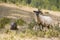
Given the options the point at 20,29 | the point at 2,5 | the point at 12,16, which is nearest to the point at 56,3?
the point at 2,5

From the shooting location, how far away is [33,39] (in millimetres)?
9430

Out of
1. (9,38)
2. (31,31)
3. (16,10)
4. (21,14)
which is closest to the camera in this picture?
(9,38)

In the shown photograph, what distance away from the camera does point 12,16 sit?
1445 centimetres

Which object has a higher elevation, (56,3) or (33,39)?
(33,39)

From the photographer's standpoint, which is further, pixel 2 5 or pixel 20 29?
pixel 2 5

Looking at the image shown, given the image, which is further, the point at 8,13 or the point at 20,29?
the point at 8,13

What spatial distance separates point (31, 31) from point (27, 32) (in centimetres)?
17

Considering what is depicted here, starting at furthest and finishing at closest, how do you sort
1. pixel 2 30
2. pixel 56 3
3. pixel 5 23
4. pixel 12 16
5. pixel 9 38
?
1. pixel 56 3
2. pixel 12 16
3. pixel 5 23
4. pixel 2 30
5. pixel 9 38

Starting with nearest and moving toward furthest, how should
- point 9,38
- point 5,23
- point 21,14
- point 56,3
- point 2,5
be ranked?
point 9,38 → point 5,23 → point 21,14 → point 2,5 → point 56,3

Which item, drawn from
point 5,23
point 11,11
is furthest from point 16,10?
point 5,23

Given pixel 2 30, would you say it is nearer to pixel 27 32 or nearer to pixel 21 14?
pixel 27 32

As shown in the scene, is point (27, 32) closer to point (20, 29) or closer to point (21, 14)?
point (20, 29)

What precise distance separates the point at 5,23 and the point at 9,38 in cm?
293

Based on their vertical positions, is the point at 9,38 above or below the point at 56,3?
above
